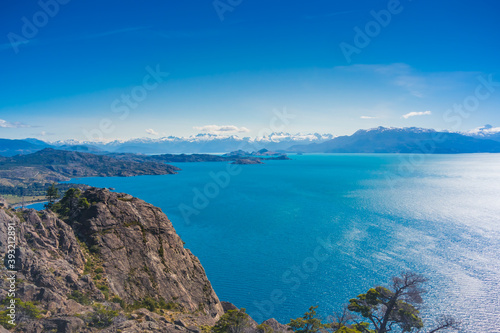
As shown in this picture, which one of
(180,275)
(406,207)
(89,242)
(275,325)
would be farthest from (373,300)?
(406,207)

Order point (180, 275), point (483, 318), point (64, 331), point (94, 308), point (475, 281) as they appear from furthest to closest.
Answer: point (475, 281), point (483, 318), point (180, 275), point (94, 308), point (64, 331)

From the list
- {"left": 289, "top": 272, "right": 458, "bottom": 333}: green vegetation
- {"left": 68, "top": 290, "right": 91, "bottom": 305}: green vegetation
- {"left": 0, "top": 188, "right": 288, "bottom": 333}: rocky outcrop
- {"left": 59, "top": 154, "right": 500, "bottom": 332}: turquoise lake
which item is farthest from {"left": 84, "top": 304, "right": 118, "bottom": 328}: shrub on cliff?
{"left": 59, "top": 154, "right": 500, "bottom": 332}: turquoise lake

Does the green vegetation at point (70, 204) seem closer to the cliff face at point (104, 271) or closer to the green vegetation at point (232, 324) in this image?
the cliff face at point (104, 271)

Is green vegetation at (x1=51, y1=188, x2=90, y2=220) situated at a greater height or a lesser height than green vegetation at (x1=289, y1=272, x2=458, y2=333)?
greater

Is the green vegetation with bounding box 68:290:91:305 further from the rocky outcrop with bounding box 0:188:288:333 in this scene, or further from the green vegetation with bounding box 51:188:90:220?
the green vegetation with bounding box 51:188:90:220

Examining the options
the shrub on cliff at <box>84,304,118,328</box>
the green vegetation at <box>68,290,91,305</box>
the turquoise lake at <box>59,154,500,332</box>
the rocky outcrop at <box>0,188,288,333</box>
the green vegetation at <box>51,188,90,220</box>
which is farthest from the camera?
the turquoise lake at <box>59,154,500,332</box>

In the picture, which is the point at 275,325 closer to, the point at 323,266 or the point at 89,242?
the point at 89,242

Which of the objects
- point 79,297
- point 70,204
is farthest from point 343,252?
point 70,204

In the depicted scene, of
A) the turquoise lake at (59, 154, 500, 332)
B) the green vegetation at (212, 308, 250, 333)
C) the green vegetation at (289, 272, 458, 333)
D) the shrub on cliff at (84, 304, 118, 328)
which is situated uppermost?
the shrub on cliff at (84, 304, 118, 328)

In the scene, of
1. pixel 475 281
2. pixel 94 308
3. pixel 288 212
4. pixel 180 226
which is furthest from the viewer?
pixel 288 212
